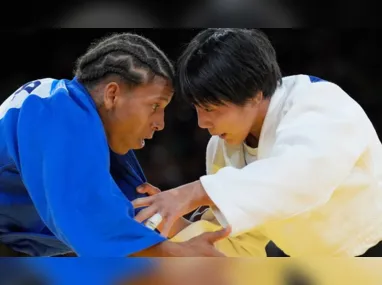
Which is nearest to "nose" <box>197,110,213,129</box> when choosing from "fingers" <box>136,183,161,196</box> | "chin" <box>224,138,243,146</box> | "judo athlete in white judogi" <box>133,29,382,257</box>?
"judo athlete in white judogi" <box>133,29,382,257</box>

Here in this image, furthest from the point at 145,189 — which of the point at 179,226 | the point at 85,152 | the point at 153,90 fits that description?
the point at 85,152

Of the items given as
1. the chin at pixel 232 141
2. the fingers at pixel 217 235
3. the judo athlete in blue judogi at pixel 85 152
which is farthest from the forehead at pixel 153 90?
Result: the fingers at pixel 217 235

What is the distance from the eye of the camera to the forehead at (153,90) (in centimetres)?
128

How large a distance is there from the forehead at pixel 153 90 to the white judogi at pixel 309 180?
0.75ft

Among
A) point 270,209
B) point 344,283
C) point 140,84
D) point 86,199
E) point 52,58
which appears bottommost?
point 344,283

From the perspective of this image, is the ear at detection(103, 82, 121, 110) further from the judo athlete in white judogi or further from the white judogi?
the white judogi

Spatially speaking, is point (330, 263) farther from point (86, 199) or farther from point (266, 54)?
point (266, 54)

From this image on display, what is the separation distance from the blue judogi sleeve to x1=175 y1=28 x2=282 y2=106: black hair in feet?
0.74

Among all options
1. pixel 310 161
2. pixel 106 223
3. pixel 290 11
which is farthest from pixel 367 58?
pixel 106 223

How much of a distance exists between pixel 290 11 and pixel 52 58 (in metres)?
0.67

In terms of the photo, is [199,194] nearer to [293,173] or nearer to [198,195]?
[198,195]

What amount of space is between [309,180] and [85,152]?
1.36ft

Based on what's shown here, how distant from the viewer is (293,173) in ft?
3.62

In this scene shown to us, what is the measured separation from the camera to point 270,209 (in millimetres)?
1116
